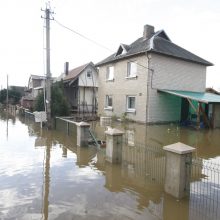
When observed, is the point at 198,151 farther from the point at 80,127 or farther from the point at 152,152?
the point at 80,127

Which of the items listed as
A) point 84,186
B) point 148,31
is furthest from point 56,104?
point 84,186

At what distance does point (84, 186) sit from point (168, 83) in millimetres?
14642

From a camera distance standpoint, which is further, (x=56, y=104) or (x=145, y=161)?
(x=56, y=104)

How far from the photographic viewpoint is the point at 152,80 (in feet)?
57.5

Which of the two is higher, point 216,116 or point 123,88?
point 123,88

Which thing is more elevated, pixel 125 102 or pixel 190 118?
pixel 125 102

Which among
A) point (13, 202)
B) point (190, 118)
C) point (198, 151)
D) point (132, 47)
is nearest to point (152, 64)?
point (132, 47)

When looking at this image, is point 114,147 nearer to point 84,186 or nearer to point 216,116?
point 84,186

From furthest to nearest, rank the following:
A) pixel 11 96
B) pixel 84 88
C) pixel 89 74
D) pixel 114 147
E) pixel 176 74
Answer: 1. pixel 11 96
2. pixel 89 74
3. pixel 84 88
4. pixel 176 74
5. pixel 114 147

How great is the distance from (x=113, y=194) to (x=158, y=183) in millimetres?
1381

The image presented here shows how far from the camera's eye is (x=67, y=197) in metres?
5.09

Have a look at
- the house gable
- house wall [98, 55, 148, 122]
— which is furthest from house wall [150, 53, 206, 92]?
house wall [98, 55, 148, 122]

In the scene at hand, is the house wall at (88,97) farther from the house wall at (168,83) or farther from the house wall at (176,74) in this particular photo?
the house wall at (176,74)

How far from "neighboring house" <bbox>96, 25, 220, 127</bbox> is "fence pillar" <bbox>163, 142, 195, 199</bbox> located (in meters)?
11.4
